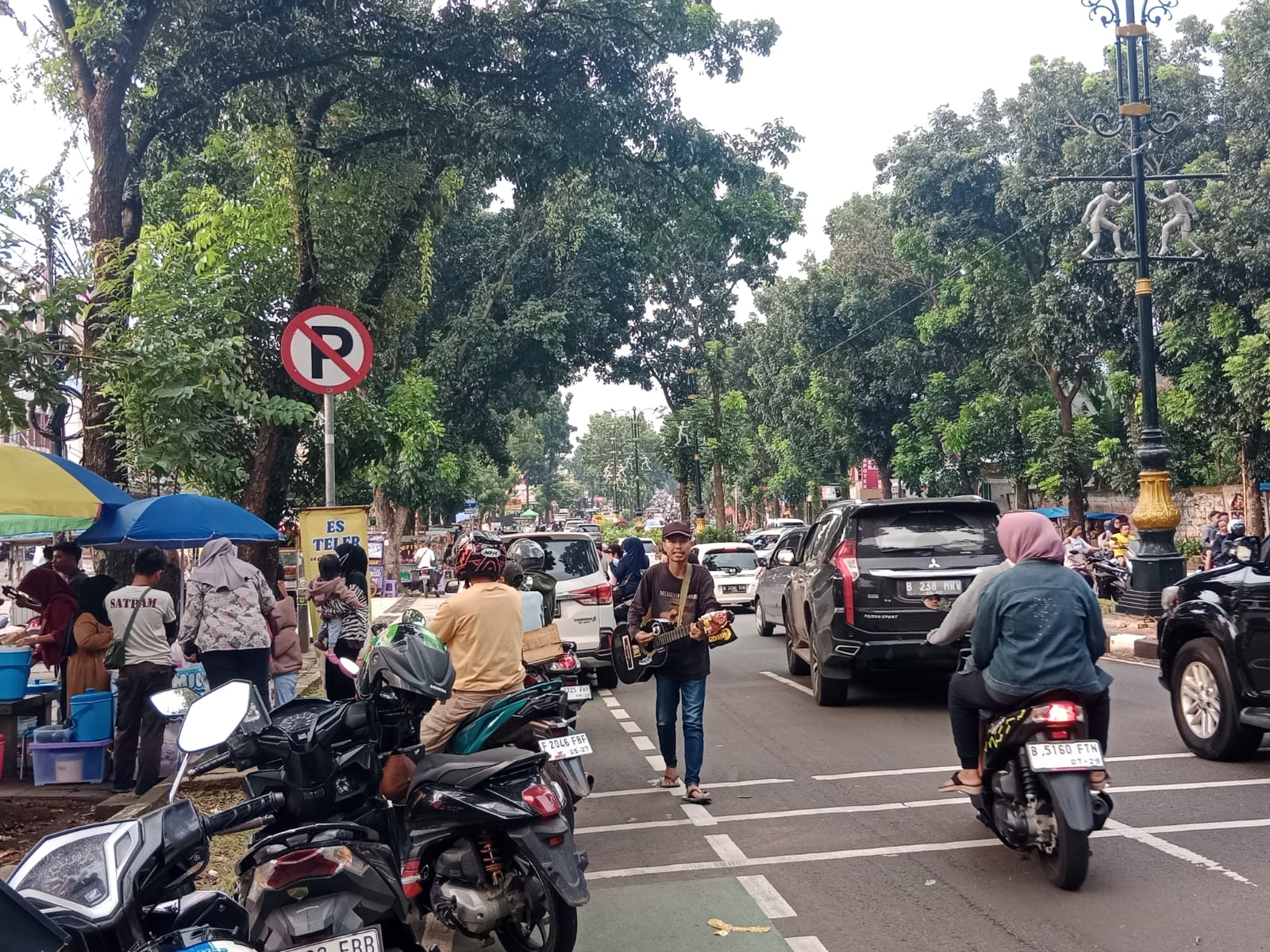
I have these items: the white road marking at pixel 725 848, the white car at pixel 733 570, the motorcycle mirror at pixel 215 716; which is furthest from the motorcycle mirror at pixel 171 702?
the white car at pixel 733 570

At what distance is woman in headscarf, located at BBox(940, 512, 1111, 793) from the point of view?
5777mm

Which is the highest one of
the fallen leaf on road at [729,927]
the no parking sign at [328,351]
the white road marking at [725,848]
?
the no parking sign at [328,351]

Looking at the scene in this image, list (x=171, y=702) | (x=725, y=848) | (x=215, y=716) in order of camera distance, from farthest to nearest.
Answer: (x=725, y=848), (x=171, y=702), (x=215, y=716)

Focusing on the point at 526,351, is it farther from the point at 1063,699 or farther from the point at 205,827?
the point at 205,827

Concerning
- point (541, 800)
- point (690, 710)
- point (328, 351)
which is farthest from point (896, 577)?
point (541, 800)

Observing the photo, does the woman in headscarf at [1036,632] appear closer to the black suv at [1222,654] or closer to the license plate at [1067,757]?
the license plate at [1067,757]

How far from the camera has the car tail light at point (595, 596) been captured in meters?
14.0

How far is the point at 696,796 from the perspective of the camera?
7871 mm

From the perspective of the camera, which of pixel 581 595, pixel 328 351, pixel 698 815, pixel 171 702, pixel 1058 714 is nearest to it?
pixel 171 702

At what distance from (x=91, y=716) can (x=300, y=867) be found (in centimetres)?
657

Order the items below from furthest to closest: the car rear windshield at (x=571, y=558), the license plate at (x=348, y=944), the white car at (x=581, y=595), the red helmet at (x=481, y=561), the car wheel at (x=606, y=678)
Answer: the car wheel at (x=606, y=678)
the car rear windshield at (x=571, y=558)
the white car at (x=581, y=595)
the red helmet at (x=481, y=561)
the license plate at (x=348, y=944)

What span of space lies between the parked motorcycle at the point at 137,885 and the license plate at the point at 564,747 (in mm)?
2077

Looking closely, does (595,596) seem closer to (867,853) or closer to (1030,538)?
(867,853)

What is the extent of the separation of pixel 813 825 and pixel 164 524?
568 centimetres
